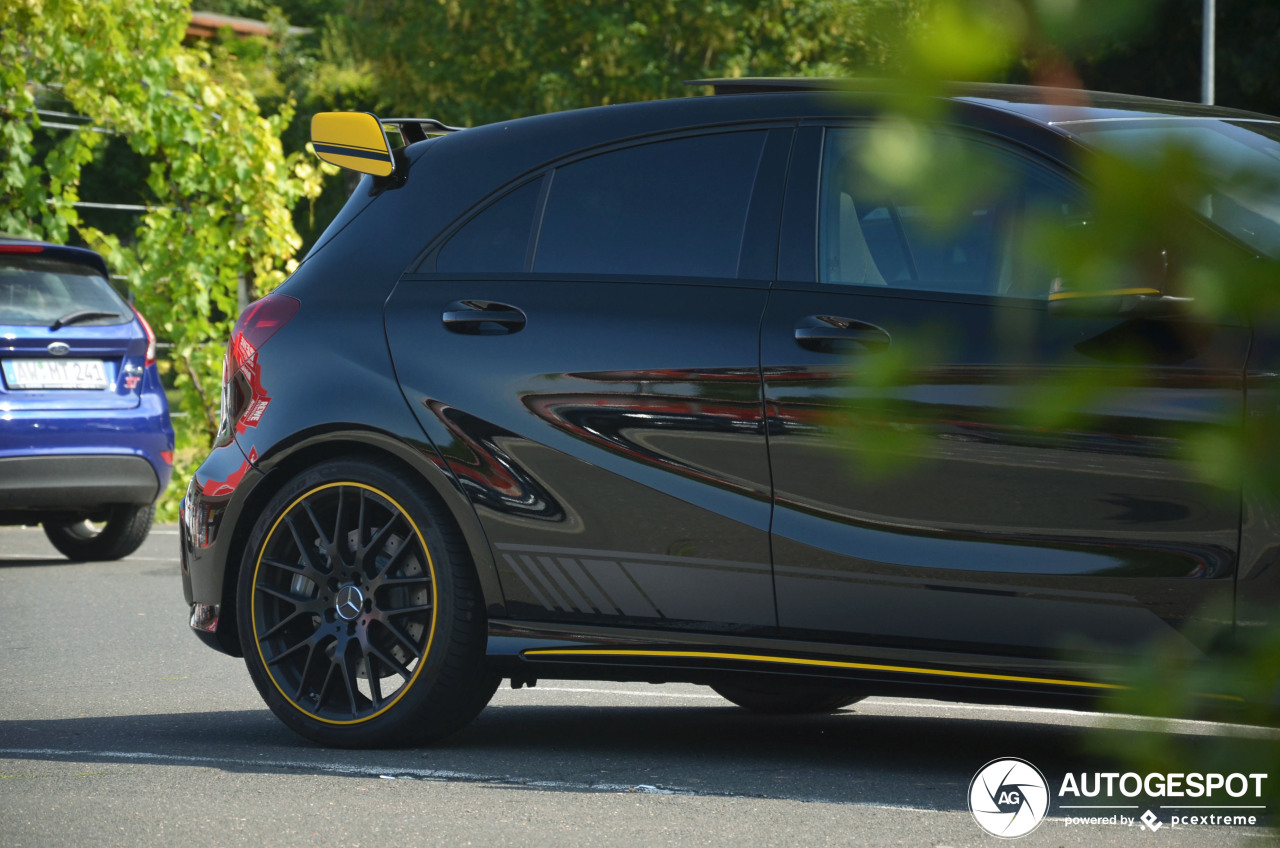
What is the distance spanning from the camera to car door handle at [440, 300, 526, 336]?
4.60 meters

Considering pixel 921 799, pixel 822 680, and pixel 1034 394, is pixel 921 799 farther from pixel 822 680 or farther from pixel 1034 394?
pixel 1034 394

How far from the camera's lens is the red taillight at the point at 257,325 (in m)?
4.98

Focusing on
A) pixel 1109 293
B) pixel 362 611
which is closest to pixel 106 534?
pixel 362 611

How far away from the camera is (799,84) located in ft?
13.4

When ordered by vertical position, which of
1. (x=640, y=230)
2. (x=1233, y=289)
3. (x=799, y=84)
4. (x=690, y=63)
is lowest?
(x=690, y=63)

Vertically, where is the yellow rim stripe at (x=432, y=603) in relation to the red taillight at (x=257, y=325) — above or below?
below

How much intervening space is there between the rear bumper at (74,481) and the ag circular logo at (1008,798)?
6543 mm

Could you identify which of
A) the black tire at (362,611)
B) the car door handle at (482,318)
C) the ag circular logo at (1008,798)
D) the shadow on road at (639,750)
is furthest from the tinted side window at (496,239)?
the ag circular logo at (1008,798)

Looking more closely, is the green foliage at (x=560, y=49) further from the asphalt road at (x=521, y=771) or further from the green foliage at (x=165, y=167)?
the asphalt road at (x=521, y=771)

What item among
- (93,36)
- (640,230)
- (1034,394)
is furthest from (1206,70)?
(1034,394)

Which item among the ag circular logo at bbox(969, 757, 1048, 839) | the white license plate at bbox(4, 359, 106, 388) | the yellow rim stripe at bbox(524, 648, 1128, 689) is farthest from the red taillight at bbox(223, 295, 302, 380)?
the white license plate at bbox(4, 359, 106, 388)

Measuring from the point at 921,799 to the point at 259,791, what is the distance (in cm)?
159

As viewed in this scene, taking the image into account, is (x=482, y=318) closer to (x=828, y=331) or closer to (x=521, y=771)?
(x=828, y=331)

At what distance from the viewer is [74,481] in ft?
31.7
